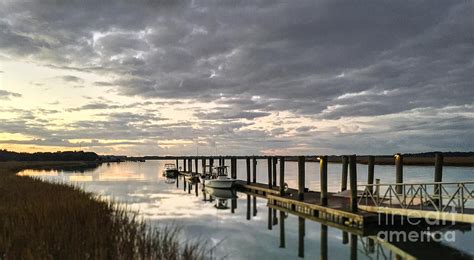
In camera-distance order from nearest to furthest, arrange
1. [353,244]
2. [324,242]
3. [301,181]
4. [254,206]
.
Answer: [353,244], [324,242], [301,181], [254,206]

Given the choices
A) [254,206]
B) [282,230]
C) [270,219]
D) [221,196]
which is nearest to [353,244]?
[282,230]

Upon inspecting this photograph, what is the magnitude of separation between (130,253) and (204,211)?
1991cm

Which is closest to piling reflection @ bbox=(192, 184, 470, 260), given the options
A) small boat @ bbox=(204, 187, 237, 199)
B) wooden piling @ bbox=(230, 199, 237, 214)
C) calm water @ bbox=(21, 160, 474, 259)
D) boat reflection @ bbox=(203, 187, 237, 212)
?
calm water @ bbox=(21, 160, 474, 259)

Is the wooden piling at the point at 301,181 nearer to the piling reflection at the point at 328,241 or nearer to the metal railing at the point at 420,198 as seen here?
the piling reflection at the point at 328,241

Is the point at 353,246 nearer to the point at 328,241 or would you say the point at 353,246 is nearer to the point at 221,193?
the point at 328,241

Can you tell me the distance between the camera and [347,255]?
17219 mm

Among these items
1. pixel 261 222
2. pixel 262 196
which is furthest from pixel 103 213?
pixel 262 196

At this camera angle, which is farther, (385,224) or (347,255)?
(385,224)

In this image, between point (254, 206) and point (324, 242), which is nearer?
point (324, 242)

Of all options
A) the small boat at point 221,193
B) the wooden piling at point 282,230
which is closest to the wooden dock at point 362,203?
the wooden piling at point 282,230

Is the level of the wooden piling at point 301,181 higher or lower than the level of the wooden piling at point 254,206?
higher

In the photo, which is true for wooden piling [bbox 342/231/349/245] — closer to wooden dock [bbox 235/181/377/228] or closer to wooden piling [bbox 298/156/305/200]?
wooden dock [bbox 235/181/377/228]

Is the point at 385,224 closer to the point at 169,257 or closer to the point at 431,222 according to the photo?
the point at 431,222

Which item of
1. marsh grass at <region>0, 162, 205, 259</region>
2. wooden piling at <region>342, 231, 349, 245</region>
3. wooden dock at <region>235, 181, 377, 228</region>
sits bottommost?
wooden piling at <region>342, 231, 349, 245</region>
